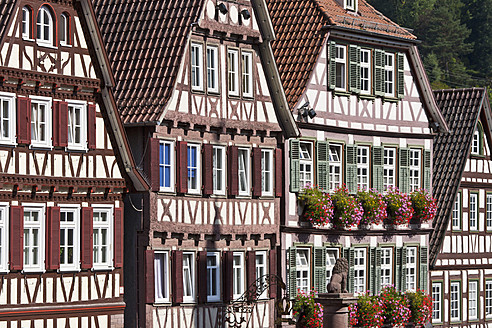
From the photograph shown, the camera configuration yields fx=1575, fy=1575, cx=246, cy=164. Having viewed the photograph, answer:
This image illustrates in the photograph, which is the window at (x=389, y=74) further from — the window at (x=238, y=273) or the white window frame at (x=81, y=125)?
the white window frame at (x=81, y=125)

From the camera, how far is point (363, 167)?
4938 cm

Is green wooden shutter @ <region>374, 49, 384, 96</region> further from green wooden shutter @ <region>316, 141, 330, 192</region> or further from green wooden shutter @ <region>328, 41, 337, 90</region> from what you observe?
green wooden shutter @ <region>316, 141, 330, 192</region>

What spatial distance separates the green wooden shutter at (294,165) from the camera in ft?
151

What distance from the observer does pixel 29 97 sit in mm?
37562

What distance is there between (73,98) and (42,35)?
5.84 ft

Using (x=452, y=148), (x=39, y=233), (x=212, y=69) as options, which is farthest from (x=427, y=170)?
(x=39, y=233)

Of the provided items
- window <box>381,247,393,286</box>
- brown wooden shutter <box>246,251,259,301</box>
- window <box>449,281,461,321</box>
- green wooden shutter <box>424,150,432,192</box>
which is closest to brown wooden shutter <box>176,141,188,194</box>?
brown wooden shutter <box>246,251,259,301</box>

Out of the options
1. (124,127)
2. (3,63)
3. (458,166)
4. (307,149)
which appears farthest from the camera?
(458,166)

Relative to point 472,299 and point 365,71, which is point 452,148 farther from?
point 365,71

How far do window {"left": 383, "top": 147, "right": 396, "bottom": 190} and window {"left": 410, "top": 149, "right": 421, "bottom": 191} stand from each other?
952mm

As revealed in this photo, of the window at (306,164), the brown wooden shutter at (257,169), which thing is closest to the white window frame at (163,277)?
the brown wooden shutter at (257,169)

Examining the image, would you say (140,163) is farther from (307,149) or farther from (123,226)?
(307,149)

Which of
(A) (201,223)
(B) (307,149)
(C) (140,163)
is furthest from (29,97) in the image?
(B) (307,149)

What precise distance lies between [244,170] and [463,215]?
12750 mm
